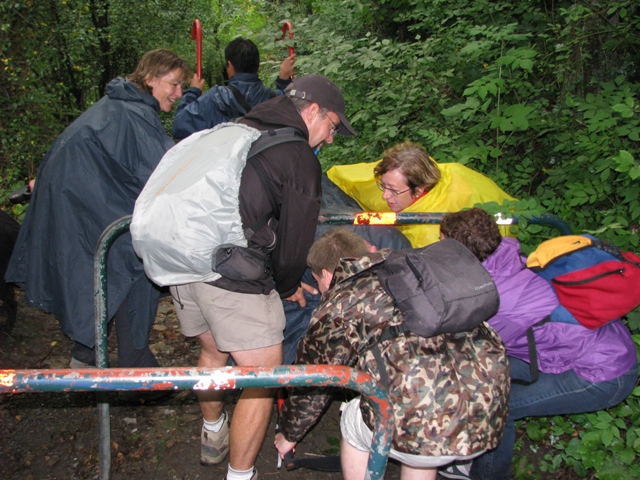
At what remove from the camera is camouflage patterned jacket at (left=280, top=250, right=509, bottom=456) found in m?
1.69

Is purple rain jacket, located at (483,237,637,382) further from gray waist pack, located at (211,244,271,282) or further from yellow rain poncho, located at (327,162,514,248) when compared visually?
gray waist pack, located at (211,244,271,282)

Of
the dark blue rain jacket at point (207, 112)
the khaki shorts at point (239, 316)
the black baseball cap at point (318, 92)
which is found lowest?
the khaki shorts at point (239, 316)

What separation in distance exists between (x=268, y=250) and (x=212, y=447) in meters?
1.24

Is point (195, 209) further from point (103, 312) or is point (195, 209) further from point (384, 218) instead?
point (384, 218)

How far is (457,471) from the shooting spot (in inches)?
105

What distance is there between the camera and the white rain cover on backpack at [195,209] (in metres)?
1.90

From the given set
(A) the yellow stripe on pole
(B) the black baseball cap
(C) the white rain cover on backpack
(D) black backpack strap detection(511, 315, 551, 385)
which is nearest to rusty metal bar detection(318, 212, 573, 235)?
(A) the yellow stripe on pole

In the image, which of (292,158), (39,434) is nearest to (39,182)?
(39,434)

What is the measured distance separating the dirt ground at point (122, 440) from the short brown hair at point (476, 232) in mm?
1344

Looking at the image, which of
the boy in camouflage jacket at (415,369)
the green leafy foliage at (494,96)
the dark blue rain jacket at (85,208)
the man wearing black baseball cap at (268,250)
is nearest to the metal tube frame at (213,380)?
the boy in camouflage jacket at (415,369)

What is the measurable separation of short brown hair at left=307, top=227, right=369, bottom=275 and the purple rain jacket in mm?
567

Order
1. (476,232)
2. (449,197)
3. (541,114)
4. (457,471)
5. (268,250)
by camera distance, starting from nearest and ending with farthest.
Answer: (268,250) → (476,232) → (457,471) → (449,197) → (541,114)

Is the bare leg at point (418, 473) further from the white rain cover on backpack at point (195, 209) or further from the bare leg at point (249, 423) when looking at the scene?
the white rain cover on backpack at point (195, 209)

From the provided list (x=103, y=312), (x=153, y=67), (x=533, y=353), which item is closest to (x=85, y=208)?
(x=103, y=312)
